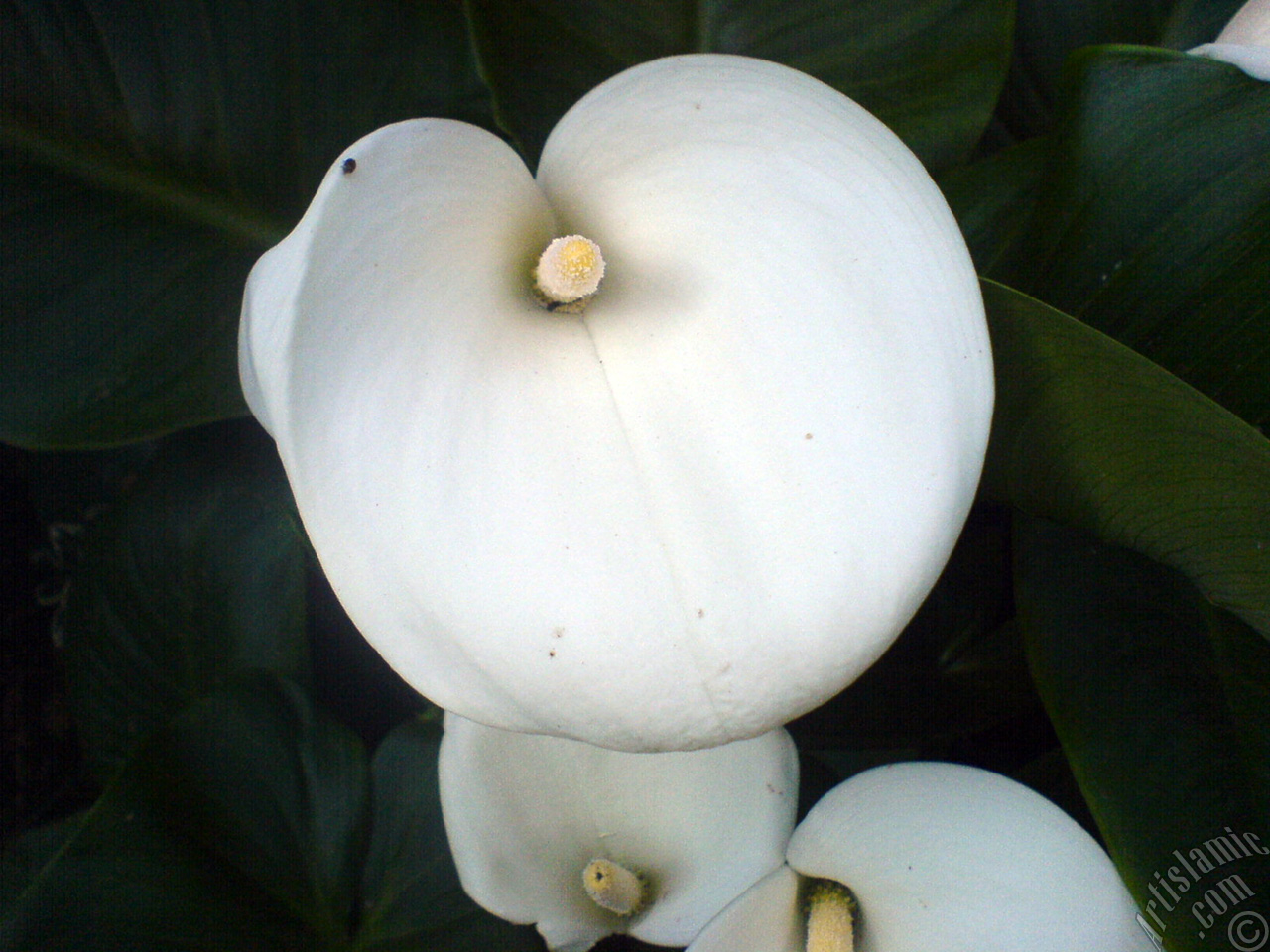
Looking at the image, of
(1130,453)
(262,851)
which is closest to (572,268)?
(1130,453)

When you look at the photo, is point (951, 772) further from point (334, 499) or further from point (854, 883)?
point (334, 499)

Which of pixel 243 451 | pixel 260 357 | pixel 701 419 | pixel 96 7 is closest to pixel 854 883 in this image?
pixel 701 419

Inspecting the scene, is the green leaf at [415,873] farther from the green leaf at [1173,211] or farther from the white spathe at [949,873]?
the green leaf at [1173,211]

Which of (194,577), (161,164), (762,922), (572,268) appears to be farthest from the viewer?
(194,577)

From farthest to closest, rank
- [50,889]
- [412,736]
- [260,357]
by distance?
[412,736]
[50,889]
[260,357]

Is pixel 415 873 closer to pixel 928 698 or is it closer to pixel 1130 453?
pixel 928 698

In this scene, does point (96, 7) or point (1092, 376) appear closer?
point (1092, 376)

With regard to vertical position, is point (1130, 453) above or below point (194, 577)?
→ above

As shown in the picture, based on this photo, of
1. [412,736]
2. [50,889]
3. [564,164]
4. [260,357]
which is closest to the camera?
[260,357]
